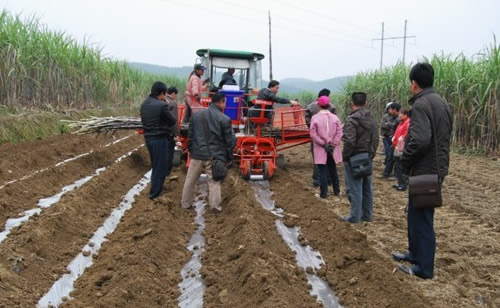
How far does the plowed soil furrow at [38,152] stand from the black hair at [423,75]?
19.4 feet

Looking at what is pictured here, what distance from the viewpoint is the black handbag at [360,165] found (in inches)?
226

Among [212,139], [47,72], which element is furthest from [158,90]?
[47,72]

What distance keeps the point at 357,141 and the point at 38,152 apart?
254 inches

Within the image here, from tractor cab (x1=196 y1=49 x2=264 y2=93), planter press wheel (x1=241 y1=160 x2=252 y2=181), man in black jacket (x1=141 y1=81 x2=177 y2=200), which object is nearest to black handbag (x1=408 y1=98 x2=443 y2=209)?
man in black jacket (x1=141 y1=81 x2=177 y2=200)

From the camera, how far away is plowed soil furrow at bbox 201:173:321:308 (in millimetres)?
3707

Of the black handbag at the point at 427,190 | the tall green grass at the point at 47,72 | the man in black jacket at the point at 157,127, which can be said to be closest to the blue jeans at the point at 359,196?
the black handbag at the point at 427,190

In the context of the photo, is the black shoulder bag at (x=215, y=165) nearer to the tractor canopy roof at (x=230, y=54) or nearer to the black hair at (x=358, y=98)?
Result: the black hair at (x=358, y=98)

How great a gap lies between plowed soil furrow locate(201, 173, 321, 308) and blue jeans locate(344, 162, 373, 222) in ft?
3.25

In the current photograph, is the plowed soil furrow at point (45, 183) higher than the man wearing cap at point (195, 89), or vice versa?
the man wearing cap at point (195, 89)

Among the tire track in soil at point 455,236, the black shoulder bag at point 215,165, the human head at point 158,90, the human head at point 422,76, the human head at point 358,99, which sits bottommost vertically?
the tire track in soil at point 455,236

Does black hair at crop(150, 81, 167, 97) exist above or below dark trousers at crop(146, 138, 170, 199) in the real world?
above

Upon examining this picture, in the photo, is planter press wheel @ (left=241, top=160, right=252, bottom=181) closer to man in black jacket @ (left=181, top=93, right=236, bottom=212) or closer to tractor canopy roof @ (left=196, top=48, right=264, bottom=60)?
man in black jacket @ (left=181, top=93, right=236, bottom=212)

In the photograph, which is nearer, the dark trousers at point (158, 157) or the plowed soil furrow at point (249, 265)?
the plowed soil furrow at point (249, 265)

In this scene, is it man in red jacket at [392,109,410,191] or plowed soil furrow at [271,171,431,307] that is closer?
plowed soil furrow at [271,171,431,307]
